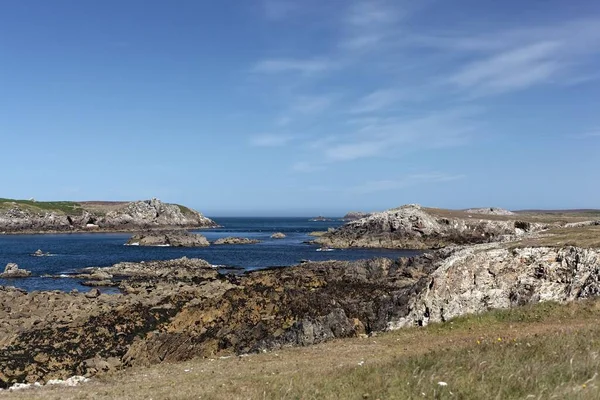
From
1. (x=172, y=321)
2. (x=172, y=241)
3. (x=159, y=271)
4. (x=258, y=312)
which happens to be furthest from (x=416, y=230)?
(x=172, y=321)

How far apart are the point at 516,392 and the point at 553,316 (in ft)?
53.5

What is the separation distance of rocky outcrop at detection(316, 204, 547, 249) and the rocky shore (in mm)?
71213

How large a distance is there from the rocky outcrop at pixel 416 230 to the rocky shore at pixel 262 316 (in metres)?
71.2

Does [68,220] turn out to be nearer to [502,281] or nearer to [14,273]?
[14,273]

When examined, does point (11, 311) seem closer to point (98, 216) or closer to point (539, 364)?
point (539, 364)

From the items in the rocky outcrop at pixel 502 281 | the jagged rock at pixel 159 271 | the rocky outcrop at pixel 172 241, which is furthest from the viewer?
the rocky outcrop at pixel 172 241

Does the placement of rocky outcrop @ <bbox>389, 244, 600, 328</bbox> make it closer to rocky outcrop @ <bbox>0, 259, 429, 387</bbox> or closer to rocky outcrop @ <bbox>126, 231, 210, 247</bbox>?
rocky outcrop @ <bbox>0, 259, 429, 387</bbox>

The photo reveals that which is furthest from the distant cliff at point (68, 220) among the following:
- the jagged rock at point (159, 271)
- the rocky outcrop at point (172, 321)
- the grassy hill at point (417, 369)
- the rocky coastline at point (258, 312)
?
the grassy hill at point (417, 369)

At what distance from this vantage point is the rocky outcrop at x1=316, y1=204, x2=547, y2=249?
10819 centimetres

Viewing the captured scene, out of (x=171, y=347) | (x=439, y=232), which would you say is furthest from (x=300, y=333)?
(x=439, y=232)

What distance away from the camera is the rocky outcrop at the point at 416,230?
108 metres

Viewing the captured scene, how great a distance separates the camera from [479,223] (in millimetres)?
113750

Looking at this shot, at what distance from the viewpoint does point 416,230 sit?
11294cm

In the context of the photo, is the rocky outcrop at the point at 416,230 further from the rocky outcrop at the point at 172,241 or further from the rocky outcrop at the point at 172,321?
the rocky outcrop at the point at 172,321
